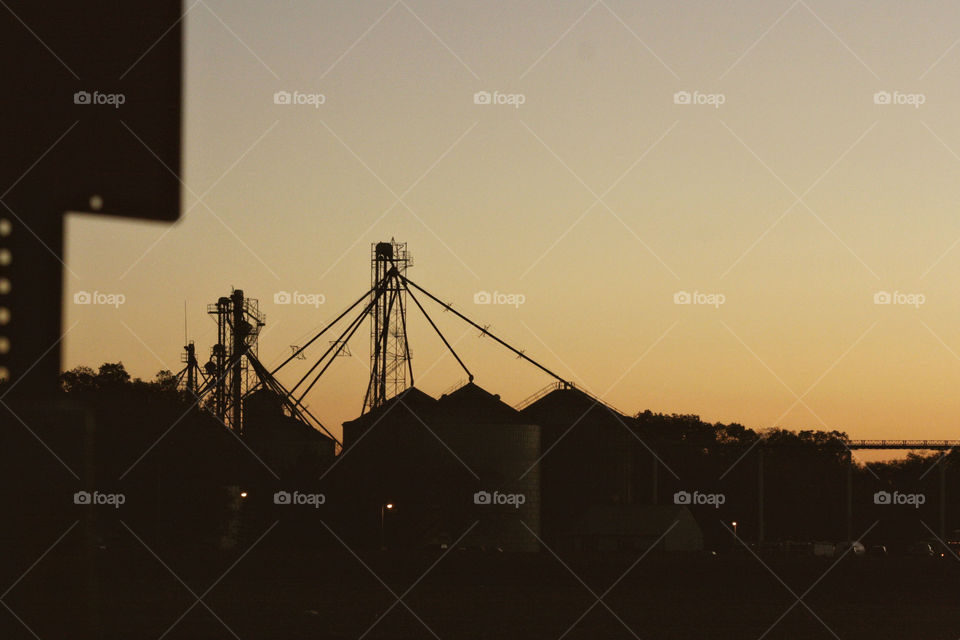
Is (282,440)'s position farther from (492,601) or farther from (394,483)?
(492,601)

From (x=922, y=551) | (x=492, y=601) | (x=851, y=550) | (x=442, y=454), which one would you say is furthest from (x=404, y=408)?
(x=922, y=551)

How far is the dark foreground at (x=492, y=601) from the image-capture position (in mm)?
20297

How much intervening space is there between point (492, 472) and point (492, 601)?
3620cm

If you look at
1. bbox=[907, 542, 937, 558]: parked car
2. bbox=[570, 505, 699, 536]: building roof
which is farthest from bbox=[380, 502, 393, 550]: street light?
bbox=[907, 542, 937, 558]: parked car

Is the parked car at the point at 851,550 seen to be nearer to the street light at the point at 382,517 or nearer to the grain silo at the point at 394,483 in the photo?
the grain silo at the point at 394,483

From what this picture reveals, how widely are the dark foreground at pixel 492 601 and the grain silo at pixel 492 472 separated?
1460 cm

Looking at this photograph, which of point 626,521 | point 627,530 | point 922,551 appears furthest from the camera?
point 922,551

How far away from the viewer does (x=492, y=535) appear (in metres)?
62.3

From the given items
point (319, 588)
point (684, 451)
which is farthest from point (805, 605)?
point (684, 451)

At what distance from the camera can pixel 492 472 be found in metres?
63.4

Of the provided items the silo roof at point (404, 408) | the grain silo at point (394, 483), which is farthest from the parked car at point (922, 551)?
the grain silo at point (394, 483)

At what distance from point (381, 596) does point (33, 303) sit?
2670 centimetres

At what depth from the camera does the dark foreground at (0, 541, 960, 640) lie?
20297 millimetres

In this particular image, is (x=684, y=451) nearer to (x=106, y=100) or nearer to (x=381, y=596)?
(x=381, y=596)
